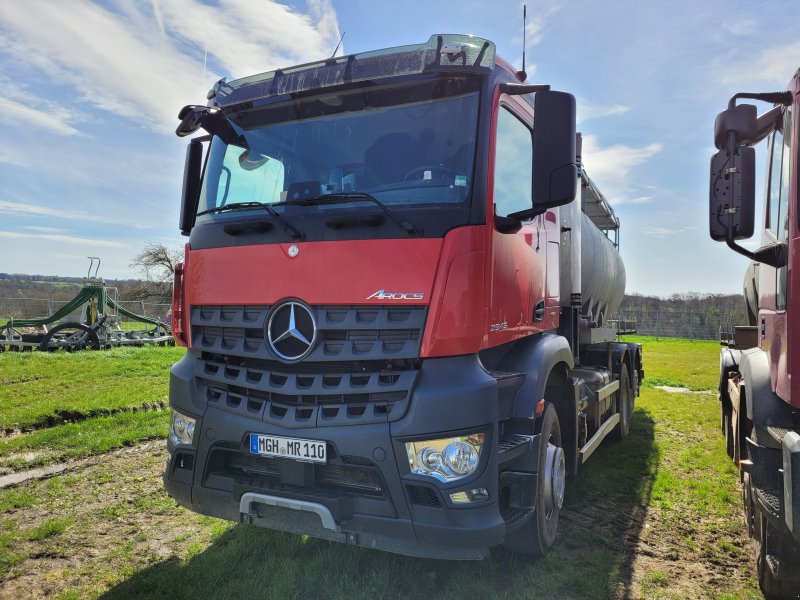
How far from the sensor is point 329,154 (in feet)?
10.9

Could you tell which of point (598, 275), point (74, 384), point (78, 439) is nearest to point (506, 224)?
point (598, 275)

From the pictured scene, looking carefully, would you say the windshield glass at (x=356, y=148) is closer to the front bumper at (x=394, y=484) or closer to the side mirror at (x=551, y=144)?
the side mirror at (x=551, y=144)

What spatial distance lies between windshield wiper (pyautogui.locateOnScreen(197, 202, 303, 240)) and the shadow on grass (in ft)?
6.62

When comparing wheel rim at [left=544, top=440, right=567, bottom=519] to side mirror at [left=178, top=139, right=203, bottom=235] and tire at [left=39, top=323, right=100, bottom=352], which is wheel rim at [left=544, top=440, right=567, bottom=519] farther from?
tire at [left=39, top=323, right=100, bottom=352]

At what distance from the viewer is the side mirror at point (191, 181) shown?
402 cm

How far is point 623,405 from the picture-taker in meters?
7.21

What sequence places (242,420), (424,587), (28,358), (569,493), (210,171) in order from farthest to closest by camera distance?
(28,358), (569,493), (210,171), (424,587), (242,420)

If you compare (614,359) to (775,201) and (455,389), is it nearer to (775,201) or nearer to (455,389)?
(775,201)

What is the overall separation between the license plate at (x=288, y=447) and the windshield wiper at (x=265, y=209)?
1093 millimetres

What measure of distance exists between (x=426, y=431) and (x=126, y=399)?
765 centimetres

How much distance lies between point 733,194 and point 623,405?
15.8 ft

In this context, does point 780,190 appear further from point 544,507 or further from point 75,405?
point 75,405

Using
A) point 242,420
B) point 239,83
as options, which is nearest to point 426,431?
point 242,420

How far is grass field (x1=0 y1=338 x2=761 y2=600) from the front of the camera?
3184 millimetres
